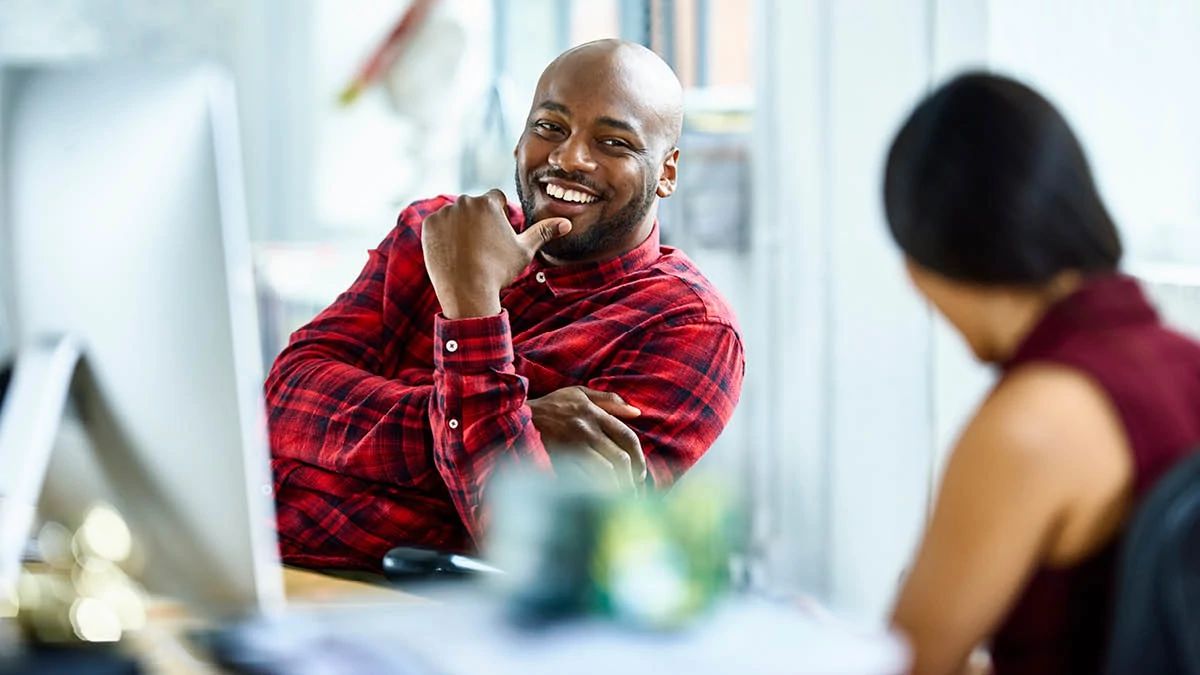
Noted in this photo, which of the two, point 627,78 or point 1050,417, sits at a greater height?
point 627,78

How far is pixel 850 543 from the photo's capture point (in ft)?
10.8

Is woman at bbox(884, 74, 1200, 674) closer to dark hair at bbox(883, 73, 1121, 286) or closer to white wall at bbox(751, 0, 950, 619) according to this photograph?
dark hair at bbox(883, 73, 1121, 286)

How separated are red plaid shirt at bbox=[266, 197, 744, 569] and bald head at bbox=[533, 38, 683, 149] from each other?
0.17m

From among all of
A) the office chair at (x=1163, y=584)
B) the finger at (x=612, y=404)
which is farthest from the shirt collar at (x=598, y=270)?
the office chair at (x=1163, y=584)

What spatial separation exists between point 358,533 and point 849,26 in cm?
174

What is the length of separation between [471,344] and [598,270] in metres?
0.32

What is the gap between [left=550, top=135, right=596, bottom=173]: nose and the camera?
6.51 feet

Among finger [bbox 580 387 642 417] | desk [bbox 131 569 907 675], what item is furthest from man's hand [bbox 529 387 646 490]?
desk [bbox 131 569 907 675]

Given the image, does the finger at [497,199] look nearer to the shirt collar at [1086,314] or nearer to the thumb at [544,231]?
the thumb at [544,231]

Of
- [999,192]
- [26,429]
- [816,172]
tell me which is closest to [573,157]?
[999,192]

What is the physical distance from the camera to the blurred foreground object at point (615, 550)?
92cm

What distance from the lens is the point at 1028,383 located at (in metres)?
1.11

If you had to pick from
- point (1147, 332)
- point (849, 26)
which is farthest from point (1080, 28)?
point (1147, 332)

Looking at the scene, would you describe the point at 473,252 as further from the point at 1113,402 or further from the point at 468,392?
the point at 1113,402
